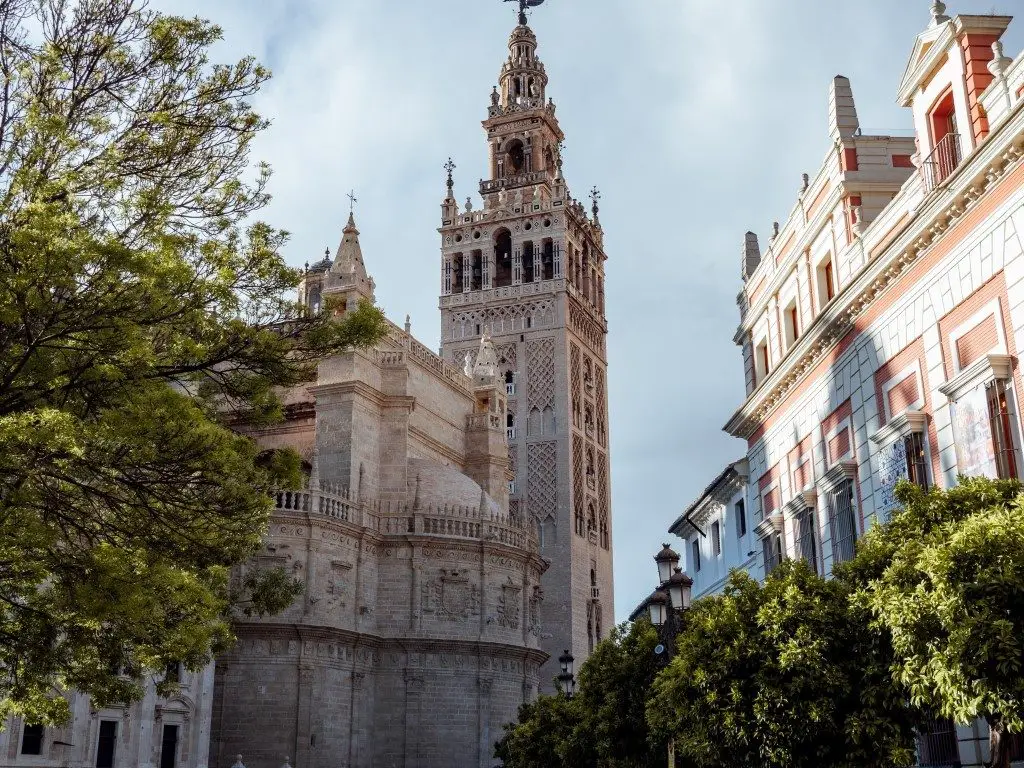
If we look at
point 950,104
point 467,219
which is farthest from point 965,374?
point 467,219

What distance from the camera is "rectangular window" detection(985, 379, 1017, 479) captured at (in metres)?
13.5

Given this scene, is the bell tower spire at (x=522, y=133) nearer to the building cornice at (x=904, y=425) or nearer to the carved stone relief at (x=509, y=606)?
the carved stone relief at (x=509, y=606)

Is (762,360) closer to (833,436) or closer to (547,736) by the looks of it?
(833,436)

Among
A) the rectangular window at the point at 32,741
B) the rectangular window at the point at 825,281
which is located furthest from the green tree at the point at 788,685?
the rectangular window at the point at 32,741

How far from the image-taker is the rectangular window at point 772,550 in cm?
2236

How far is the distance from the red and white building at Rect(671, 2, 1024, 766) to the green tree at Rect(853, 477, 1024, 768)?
257 cm

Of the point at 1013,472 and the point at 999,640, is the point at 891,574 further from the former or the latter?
the point at 1013,472

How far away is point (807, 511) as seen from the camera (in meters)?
20.6

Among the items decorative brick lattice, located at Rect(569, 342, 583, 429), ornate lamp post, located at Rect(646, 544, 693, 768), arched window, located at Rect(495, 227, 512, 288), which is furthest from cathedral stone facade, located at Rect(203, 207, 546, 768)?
arched window, located at Rect(495, 227, 512, 288)

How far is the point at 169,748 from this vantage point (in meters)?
28.7

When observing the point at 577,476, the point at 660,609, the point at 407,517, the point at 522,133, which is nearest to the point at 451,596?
the point at 407,517

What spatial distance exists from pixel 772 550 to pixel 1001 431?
957 cm

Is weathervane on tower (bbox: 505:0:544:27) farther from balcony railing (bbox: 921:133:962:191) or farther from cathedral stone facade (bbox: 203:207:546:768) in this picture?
balcony railing (bbox: 921:133:962:191)

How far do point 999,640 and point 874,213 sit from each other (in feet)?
35.5
